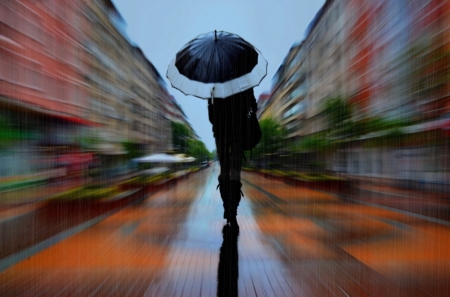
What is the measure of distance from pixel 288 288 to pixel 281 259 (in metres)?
0.42

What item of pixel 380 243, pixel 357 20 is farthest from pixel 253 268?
pixel 357 20

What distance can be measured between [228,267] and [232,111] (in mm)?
1000

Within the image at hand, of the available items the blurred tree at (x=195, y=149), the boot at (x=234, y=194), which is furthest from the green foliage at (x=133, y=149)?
the blurred tree at (x=195, y=149)

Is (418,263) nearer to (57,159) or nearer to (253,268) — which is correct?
(253,268)

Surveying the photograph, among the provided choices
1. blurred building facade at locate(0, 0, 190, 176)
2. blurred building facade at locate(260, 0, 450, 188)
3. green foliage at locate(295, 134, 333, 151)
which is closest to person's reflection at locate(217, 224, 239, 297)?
blurred building facade at locate(0, 0, 190, 176)

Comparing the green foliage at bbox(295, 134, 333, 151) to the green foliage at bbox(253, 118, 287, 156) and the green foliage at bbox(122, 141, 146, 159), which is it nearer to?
the green foliage at bbox(253, 118, 287, 156)

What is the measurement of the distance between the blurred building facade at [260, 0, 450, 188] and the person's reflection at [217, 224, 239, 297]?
146cm

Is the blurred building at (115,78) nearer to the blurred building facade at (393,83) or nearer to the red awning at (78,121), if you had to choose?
the red awning at (78,121)

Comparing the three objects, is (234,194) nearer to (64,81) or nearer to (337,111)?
(64,81)

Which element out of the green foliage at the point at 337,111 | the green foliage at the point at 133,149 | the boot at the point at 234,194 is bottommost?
the boot at the point at 234,194

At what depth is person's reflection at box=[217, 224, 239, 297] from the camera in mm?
1351

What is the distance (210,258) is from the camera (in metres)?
1.77

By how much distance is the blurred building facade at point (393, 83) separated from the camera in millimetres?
2322

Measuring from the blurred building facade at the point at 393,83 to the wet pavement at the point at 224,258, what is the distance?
23.2 inches
